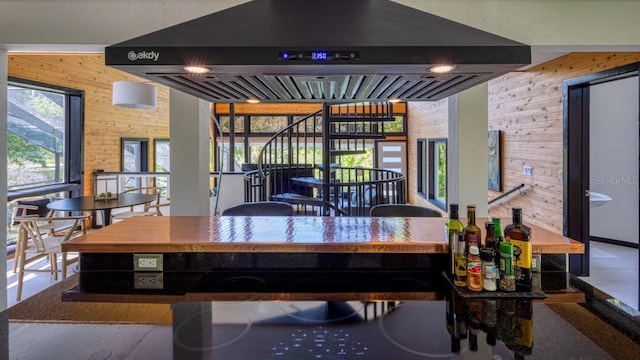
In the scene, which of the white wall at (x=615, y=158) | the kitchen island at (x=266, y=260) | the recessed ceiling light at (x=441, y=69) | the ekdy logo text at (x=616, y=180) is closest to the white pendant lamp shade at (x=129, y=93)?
the kitchen island at (x=266, y=260)

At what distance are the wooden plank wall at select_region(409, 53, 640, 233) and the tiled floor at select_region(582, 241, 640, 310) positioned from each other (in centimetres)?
72

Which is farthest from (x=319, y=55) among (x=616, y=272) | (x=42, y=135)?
(x=42, y=135)

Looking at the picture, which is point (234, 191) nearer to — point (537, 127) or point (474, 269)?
point (537, 127)

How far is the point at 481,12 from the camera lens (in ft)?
8.83

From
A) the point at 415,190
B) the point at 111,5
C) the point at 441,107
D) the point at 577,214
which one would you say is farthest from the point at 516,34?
the point at 415,190

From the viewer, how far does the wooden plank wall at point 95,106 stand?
5.41m

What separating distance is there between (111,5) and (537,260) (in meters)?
3.29

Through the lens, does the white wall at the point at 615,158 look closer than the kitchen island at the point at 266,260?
No

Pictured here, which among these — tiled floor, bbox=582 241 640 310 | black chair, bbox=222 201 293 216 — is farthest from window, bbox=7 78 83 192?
tiled floor, bbox=582 241 640 310

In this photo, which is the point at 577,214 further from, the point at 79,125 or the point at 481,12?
the point at 79,125

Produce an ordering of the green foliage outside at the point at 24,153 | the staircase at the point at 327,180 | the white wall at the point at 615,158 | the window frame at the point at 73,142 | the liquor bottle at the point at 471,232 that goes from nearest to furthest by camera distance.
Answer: the liquor bottle at the point at 471,232 → the staircase at the point at 327,180 → the green foliage outside at the point at 24,153 → the white wall at the point at 615,158 → the window frame at the point at 73,142

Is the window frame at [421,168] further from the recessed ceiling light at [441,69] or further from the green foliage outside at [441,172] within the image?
the recessed ceiling light at [441,69]

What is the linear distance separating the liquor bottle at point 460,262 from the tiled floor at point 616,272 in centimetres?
316

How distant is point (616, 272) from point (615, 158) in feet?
7.08
